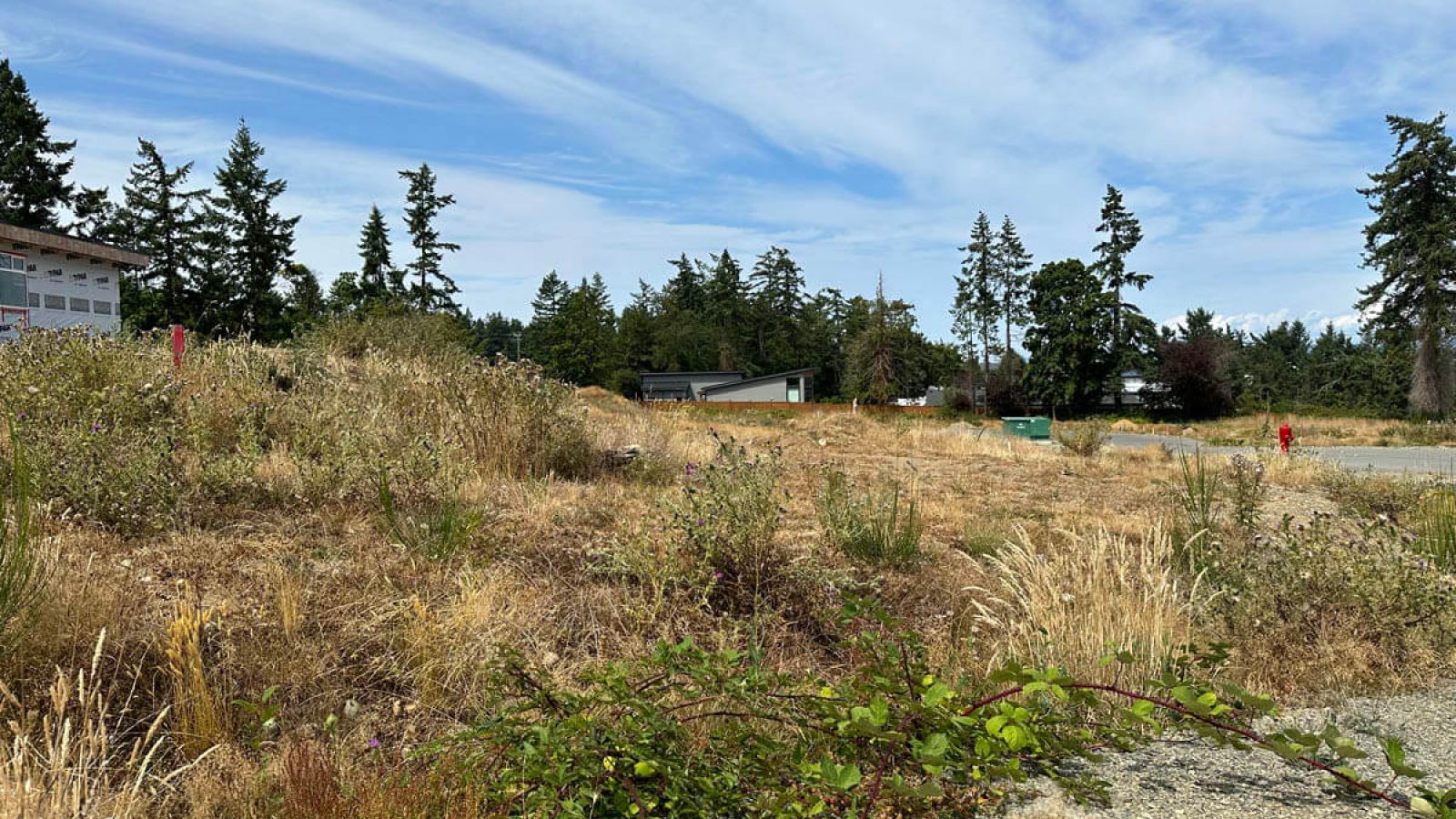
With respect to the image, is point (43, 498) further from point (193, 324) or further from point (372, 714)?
point (193, 324)

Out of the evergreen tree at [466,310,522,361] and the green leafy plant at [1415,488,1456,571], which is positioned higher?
the evergreen tree at [466,310,522,361]

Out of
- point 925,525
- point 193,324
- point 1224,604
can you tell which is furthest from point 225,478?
point 193,324

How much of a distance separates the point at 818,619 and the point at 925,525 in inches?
88.3

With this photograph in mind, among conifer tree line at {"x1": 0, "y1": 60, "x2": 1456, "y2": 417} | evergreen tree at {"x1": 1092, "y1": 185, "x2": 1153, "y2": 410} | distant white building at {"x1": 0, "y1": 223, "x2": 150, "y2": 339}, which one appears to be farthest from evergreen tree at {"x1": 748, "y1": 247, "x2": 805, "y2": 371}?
distant white building at {"x1": 0, "y1": 223, "x2": 150, "y2": 339}

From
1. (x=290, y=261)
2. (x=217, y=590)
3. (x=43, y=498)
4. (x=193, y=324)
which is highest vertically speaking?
(x=290, y=261)

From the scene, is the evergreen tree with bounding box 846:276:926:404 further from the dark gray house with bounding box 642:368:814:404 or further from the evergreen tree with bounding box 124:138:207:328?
the evergreen tree with bounding box 124:138:207:328

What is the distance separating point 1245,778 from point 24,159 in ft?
135

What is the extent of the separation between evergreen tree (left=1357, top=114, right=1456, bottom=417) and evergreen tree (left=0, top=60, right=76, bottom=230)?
5317 centimetres

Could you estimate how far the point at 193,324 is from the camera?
109 feet

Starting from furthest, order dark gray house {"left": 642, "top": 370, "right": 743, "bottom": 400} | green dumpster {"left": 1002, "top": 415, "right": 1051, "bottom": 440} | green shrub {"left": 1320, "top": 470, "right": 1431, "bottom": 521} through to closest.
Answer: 1. dark gray house {"left": 642, "top": 370, "right": 743, "bottom": 400}
2. green dumpster {"left": 1002, "top": 415, "right": 1051, "bottom": 440}
3. green shrub {"left": 1320, "top": 470, "right": 1431, "bottom": 521}

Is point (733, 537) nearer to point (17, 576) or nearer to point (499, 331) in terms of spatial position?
point (17, 576)

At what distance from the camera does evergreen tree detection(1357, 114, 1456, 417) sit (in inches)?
1299

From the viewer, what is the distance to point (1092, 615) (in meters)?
3.10

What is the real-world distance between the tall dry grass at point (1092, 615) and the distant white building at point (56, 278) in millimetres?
15244
